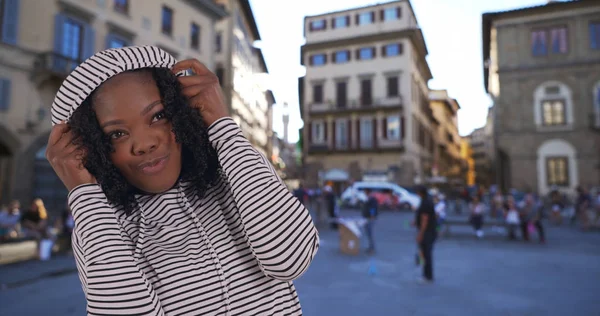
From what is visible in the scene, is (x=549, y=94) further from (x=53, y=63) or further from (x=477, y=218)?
(x=53, y=63)

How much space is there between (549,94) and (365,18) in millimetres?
15072

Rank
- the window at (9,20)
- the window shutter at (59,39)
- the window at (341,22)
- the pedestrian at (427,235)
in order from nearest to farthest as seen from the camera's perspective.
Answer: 1. the pedestrian at (427,235)
2. the window at (9,20)
3. the window shutter at (59,39)
4. the window at (341,22)

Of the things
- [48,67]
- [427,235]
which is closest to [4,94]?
[48,67]

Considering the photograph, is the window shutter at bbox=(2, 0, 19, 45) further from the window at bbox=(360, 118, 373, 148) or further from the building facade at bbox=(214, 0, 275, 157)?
the window at bbox=(360, 118, 373, 148)

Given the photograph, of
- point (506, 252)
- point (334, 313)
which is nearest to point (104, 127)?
point (334, 313)

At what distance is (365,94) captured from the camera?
31.8 m

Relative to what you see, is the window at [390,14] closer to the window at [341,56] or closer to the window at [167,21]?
the window at [341,56]

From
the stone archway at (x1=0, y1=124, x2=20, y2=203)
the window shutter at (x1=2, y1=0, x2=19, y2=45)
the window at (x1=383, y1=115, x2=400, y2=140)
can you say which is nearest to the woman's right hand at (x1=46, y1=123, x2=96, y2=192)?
the stone archway at (x1=0, y1=124, x2=20, y2=203)

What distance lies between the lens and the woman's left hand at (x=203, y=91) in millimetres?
1084

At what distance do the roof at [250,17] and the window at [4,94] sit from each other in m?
20.6

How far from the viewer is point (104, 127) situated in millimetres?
1050

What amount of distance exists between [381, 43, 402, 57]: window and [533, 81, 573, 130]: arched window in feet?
34.6

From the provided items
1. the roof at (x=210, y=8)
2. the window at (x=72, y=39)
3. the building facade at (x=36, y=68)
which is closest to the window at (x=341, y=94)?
the roof at (x=210, y=8)

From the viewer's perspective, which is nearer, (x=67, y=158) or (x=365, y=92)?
(x=67, y=158)
